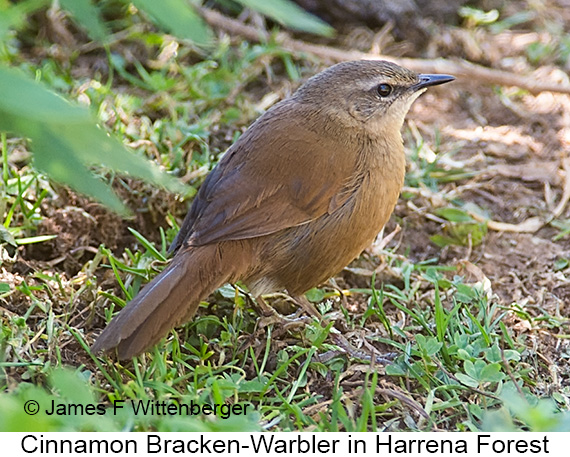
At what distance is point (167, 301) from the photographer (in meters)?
3.42

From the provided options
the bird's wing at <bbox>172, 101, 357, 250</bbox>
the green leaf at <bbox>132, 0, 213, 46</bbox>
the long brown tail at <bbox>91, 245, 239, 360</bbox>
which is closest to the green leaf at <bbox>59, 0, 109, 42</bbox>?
the green leaf at <bbox>132, 0, 213, 46</bbox>

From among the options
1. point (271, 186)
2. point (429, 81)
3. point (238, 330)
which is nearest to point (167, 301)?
point (238, 330)

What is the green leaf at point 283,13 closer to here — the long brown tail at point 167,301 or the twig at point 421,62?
the long brown tail at point 167,301

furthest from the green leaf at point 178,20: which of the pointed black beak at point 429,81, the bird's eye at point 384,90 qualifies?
the pointed black beak at point 429,81

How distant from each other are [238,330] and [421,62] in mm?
3399

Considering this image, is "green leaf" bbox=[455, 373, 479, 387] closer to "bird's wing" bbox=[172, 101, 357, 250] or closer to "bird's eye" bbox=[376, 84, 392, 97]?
"bird's wing" bbox=[172, 101, 357, 250]

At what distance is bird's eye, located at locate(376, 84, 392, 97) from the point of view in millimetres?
4422

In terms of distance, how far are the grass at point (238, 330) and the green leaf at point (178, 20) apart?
1.09 metres

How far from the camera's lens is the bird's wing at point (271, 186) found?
3.78 metres

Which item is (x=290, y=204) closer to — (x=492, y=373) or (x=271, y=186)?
(x=271, y=186)

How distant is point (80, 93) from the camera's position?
18.2ft

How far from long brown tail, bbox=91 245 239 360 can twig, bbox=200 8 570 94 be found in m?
3.26

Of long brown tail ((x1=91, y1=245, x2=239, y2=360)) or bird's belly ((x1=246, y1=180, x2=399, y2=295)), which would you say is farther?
bird's belly ((x1=246, y1=180, x2=399, y2=295))
